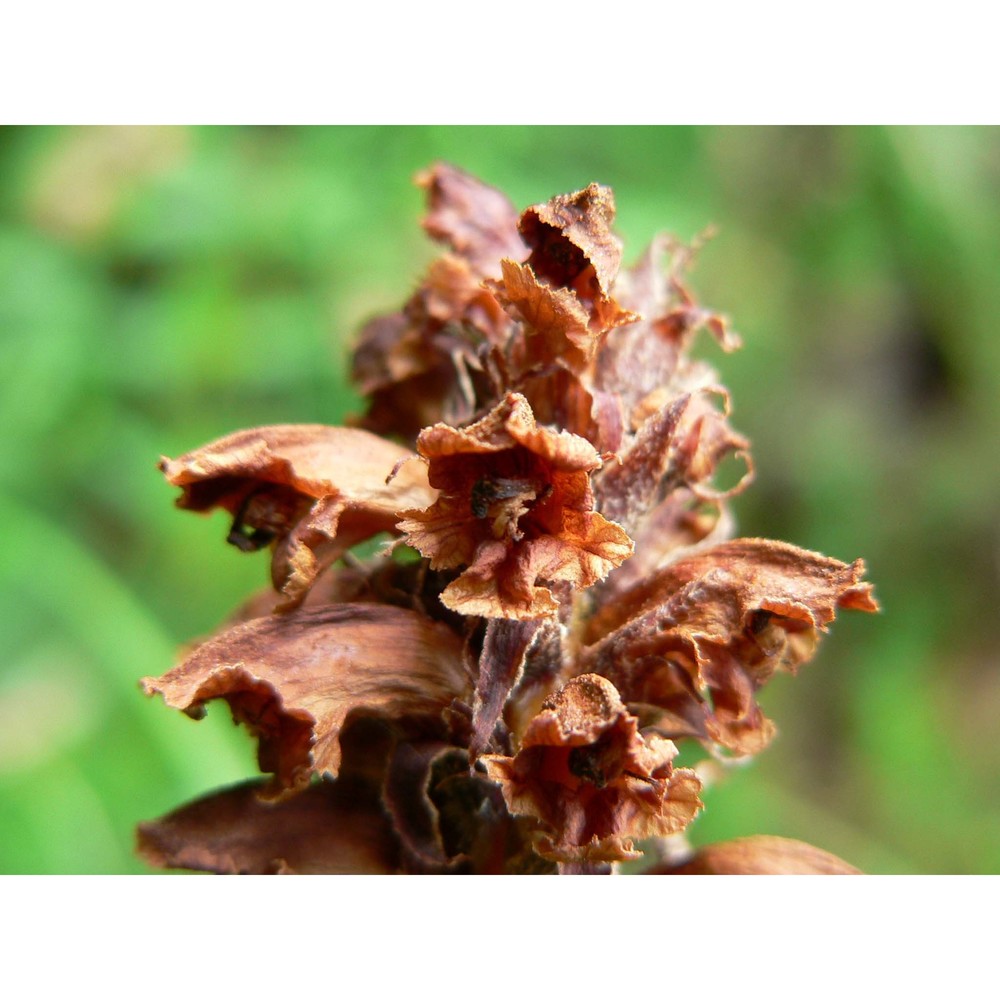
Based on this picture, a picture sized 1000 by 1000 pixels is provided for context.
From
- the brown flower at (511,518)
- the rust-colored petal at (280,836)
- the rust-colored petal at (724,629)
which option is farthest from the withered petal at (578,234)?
the rust-colored petal at (280,836)

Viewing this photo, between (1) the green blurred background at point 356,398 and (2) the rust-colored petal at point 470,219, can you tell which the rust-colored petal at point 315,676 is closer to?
(2) the rust-colored petal at point 470,219

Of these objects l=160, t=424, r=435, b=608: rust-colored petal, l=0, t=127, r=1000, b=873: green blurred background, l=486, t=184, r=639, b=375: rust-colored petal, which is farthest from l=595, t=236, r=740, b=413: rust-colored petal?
l=0, t=127, r=1000, b=873: green blurred background

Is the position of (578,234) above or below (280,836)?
above

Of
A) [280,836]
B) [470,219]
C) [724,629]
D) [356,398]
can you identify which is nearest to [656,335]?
[470,219]

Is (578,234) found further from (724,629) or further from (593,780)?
(593,780)

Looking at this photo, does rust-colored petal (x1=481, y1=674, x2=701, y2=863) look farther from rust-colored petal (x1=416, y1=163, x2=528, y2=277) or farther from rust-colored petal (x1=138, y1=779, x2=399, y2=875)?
rust-colored petal (x1=416, y1=163, x2=528, y2=277)

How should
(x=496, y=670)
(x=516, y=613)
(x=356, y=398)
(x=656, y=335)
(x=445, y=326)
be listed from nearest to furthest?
(x=516, y=613), (x=496, y=670), (x=656, y=335), (x=445, y=326), (x=356, y=398)
